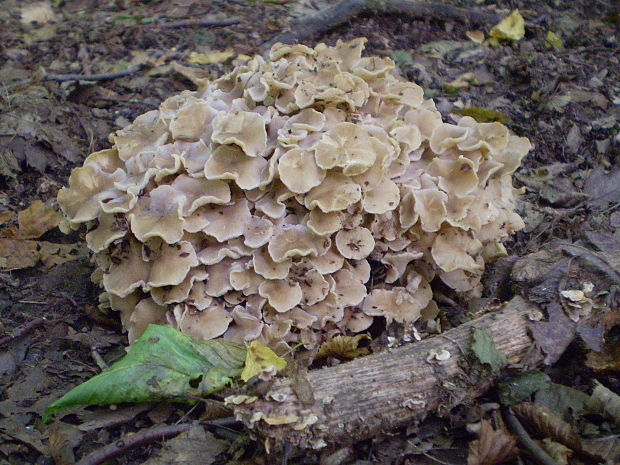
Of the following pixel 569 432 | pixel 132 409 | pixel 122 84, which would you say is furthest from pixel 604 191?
pixel 122 84

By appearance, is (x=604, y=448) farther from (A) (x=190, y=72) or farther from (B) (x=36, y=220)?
(A) (x=190, y=72)

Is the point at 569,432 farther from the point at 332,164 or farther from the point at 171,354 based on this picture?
the point at 171,354

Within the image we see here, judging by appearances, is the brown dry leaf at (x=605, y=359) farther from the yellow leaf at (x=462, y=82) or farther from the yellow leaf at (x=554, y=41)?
the yellow leaf at (x=554, y=41)

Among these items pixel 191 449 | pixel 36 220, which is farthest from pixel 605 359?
pixel 36 220

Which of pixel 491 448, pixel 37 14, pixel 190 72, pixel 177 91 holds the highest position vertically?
pixel 37 14

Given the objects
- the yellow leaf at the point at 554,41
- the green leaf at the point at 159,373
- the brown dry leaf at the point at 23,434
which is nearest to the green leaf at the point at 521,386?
the green leaf at the point at 159,373

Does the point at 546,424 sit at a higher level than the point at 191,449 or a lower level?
higher
